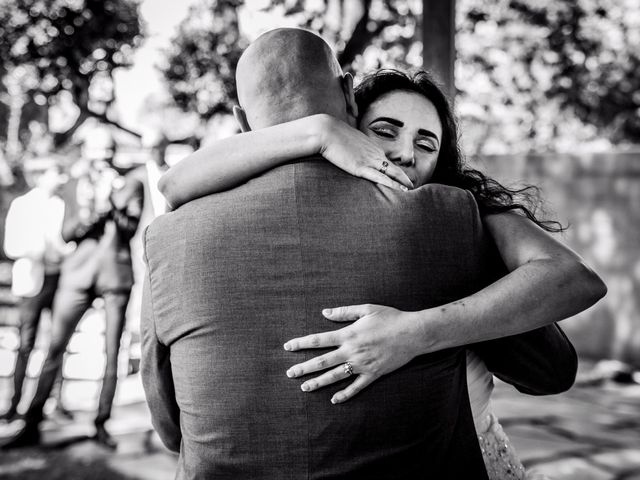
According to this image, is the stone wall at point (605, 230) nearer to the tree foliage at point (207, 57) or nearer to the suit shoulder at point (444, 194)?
the tree foliage at point (207, 57)

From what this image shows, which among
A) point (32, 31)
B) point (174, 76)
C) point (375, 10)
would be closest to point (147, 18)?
point (174, 76)

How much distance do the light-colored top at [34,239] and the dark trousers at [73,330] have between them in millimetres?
306

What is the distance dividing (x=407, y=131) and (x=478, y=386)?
68 cm

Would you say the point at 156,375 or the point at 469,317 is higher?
the point at 469,317

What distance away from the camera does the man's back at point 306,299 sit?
1176 mm

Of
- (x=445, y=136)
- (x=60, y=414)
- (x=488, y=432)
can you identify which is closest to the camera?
(x=488, y=432)

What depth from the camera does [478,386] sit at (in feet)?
4.90

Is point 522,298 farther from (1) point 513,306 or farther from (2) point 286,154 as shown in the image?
(2) point 286,154

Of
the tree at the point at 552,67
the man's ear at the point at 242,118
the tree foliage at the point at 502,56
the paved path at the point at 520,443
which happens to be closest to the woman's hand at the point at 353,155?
the man's ear at the point at 242,118

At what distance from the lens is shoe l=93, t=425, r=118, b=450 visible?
182 inches

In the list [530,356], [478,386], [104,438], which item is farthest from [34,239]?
[530,356]

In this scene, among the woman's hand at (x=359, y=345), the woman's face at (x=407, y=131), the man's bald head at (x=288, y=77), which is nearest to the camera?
the woman's hand at (x=359, y=345)

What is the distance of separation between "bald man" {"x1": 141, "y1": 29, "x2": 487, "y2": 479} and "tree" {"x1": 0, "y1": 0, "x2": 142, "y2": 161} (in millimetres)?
5412

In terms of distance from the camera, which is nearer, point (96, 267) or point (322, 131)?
point (322, 131)
